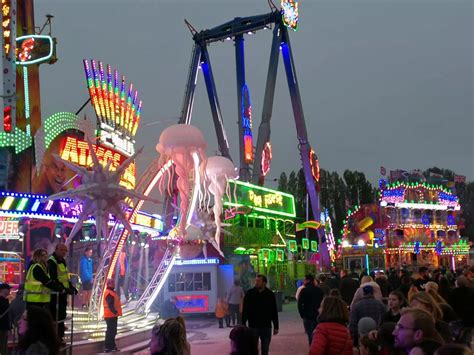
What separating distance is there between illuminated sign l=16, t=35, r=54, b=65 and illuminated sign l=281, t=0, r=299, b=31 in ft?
70.9

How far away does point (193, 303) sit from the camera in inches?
839

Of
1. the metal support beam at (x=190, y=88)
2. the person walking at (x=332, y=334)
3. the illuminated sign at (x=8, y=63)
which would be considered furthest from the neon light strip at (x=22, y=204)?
the metal support beam at (x=190, y=88)

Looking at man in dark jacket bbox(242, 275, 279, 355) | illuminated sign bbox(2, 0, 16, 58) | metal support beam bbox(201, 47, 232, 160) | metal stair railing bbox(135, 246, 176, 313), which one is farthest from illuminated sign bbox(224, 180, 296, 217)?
man in dark jacket bbox(242, 275, 279, 355)

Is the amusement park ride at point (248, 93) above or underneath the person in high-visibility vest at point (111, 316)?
above

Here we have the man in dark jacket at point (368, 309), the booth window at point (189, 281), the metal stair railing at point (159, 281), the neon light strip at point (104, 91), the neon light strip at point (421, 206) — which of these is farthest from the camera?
the neon light strip at point (421, 206)

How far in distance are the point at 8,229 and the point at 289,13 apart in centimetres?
2938

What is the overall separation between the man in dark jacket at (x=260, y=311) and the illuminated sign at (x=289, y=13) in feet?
115

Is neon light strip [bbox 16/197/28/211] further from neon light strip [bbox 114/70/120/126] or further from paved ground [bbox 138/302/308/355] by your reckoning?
neon light strip [bbox 114/70/120/126]

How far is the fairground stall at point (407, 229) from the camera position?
48938 millimetres

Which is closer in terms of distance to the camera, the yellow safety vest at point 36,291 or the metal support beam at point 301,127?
the yellow safety vest at point 36,291

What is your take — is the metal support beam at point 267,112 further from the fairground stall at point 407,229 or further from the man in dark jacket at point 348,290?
the man in dark jacket at point 348,290

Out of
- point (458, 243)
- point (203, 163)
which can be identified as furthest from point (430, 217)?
point (203, 163)

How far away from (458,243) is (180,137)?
45.4 m

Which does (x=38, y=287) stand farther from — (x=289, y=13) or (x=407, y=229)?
(x=407, y=229)
